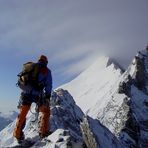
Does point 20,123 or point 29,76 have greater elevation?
point 29,76

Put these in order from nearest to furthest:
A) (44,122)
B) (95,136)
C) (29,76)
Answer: (95,136), (44,122), (29,76)

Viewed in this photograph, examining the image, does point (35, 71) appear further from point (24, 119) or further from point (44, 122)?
point (44, 122)

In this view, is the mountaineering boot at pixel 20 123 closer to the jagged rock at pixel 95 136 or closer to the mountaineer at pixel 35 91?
the mountaineer at pixel 35 91

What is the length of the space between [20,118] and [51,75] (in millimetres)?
2722

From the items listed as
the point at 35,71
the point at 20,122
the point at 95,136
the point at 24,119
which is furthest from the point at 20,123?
the point at 95,136

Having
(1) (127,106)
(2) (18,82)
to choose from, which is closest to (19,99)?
(2) (18,82)

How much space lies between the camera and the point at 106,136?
23.0 m

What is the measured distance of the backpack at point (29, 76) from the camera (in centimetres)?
2309

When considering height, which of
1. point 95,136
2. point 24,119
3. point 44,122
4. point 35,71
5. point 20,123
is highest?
point 35,71

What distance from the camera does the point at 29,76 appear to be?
23.2 metres

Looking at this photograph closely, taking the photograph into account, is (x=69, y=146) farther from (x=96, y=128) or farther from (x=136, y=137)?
(x=136, y=137)

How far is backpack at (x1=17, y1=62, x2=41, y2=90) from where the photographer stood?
75.8 feet

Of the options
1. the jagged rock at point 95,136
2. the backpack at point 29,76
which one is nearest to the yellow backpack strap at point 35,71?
the backpack at point 29,76

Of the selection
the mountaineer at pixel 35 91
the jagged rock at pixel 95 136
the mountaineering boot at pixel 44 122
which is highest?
the mountaineer at pixel 35 91
